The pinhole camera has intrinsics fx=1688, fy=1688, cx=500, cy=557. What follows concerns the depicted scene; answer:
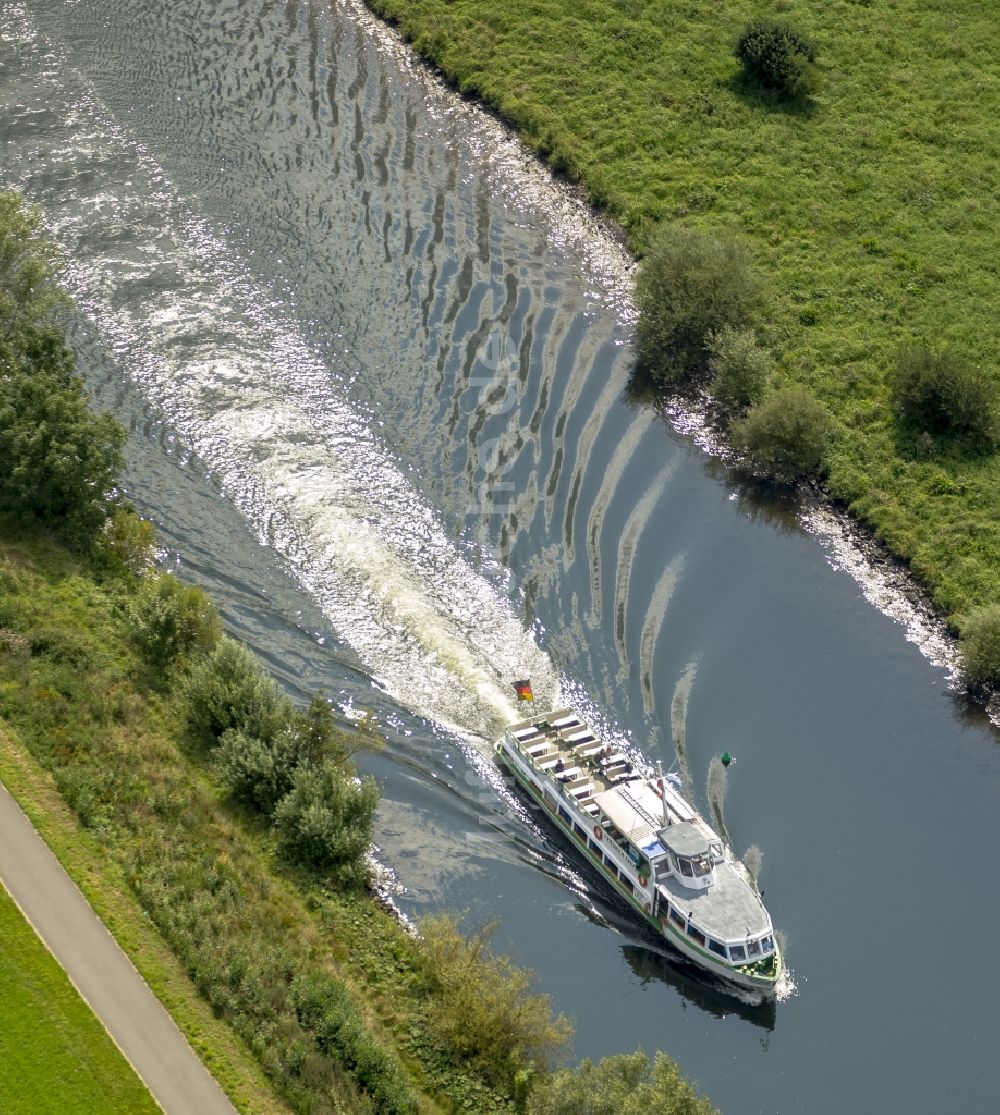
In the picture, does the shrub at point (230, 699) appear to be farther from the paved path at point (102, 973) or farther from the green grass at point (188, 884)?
the paved path at point (102, 973)

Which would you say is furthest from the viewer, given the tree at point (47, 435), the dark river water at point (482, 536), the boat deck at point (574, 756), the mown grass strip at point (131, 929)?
the tree at point (47, 435)

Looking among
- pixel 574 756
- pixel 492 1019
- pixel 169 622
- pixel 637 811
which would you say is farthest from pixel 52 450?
pixel 492 1019

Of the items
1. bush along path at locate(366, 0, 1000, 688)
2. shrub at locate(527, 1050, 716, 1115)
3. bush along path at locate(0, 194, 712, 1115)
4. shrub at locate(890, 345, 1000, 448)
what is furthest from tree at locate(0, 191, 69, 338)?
shrub at locate(890, 345, 1000, 448)

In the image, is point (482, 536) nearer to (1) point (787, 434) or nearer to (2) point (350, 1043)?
(1) point (787, 434)

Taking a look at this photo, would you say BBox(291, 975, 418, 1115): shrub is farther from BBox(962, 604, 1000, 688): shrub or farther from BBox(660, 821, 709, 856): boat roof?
BBox(962, 604, 1000, 688): shrub

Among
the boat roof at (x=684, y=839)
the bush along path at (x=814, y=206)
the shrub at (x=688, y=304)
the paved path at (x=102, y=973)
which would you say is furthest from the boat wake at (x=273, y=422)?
the bush along path at (x=814, y=206)

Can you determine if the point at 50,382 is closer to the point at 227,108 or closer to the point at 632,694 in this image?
the point at 632,694

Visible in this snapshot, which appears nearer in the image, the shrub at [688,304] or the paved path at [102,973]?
the paved path at [102,973]
